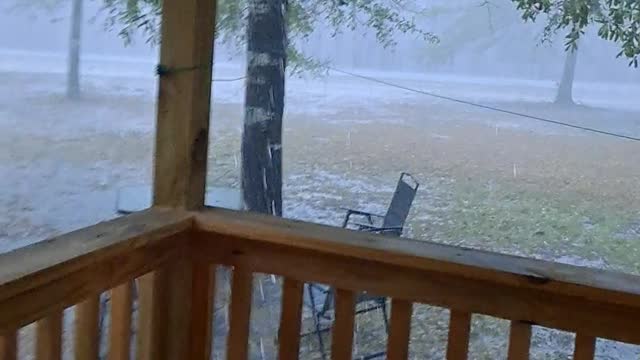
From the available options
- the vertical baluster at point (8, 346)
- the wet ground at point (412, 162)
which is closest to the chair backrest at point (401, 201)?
the wet ground at point (412, 162)

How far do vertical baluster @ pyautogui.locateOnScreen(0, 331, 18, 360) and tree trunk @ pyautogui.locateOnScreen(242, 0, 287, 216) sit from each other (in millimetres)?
1010

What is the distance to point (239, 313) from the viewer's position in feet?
5.29

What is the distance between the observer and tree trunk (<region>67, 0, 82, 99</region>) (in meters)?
1.73

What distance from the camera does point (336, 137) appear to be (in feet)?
7.27

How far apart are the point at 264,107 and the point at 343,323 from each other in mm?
920

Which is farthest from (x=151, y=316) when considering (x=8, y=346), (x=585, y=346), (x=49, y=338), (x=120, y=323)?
(x=585, y=346)

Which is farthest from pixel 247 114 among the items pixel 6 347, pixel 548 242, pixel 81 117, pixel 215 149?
pixel 6 347

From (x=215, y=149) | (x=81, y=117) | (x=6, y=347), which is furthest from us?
(x=215, y=149)

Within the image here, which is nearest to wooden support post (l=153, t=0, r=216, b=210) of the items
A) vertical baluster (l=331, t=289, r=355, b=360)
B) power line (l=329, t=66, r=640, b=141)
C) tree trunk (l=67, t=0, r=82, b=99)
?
tree trunk (l=67, t=0, r=82, b=99)

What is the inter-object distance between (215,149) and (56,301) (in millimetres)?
953

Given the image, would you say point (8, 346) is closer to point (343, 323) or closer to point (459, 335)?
point (343, 323)

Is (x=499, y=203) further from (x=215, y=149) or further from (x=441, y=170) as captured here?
(x=215, y=149)

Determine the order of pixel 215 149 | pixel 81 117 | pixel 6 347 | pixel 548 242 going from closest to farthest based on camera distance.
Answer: pixel 6 347 → pixel 81 117 → pixel 548 242 → pixel 215 149

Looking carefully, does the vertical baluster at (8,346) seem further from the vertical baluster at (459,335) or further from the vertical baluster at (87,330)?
the vertical baluster at (459,335)
